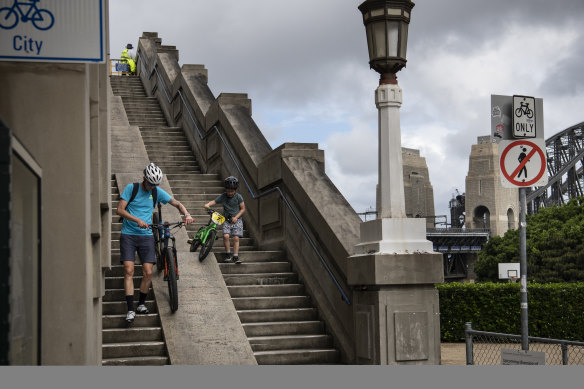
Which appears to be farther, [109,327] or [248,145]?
[248,145]

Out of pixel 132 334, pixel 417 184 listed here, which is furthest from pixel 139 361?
pixel 417 184

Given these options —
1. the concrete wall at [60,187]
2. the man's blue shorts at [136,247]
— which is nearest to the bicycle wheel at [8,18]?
the concrete wall at [60,187]

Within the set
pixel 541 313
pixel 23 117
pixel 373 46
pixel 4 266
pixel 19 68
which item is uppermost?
pixel 373 46

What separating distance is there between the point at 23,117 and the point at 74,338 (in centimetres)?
158

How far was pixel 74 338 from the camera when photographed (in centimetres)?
580

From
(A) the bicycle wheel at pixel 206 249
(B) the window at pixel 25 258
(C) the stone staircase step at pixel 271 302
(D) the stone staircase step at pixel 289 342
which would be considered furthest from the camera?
(A) the bicycle wheel at pixel 206 249

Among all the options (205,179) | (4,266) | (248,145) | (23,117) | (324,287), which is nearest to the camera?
(4,266)

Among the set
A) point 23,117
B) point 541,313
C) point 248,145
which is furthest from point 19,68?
point 541,313

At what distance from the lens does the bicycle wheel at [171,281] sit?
9.73 m

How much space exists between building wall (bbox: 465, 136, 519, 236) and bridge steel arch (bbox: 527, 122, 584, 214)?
3.94 meters

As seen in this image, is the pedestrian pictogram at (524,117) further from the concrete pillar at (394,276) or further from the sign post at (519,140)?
the concrete pillar at (394,276)

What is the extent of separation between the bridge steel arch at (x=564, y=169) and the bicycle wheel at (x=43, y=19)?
464 feet

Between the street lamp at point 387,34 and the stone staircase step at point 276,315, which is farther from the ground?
the street lamp at point 387,34

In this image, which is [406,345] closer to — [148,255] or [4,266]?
[148,255]
